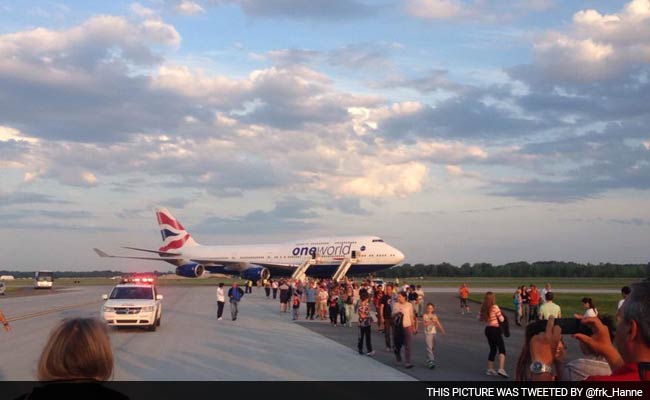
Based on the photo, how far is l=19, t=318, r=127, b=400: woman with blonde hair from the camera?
3.58 meters

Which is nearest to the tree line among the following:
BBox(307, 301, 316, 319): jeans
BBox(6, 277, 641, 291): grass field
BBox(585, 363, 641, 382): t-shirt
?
BBox(6, 277, 641, 291): grass field

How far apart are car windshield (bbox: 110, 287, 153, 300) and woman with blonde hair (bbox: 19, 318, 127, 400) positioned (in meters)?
Result: 20.3

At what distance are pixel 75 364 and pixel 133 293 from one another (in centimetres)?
2088

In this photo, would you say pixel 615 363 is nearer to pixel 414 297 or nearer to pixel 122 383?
pixel 122 383

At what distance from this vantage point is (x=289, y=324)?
27266 millimetres

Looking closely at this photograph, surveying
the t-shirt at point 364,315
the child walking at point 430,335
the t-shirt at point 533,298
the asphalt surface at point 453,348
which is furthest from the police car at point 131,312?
the t-shirt at point 533,298

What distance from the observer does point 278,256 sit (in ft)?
221

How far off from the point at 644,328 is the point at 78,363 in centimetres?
281

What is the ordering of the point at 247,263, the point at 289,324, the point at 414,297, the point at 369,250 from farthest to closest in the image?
the point at 247,263 → the point at 369,250 → the point at 289,324 → the point at 414,297

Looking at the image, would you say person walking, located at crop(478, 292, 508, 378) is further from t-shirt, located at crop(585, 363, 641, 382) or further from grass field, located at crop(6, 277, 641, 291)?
grass field, located at crop(6, 277, 641, 291)

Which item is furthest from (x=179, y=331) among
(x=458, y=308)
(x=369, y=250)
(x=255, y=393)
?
(x=369, y=250)

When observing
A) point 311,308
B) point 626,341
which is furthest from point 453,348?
point 626,341

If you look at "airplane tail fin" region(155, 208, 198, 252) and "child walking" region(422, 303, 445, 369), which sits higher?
"airplane tail fin" region(155, 208, 198, 252)

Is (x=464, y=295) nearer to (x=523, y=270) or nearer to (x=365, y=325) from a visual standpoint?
(x=365, y=325)
